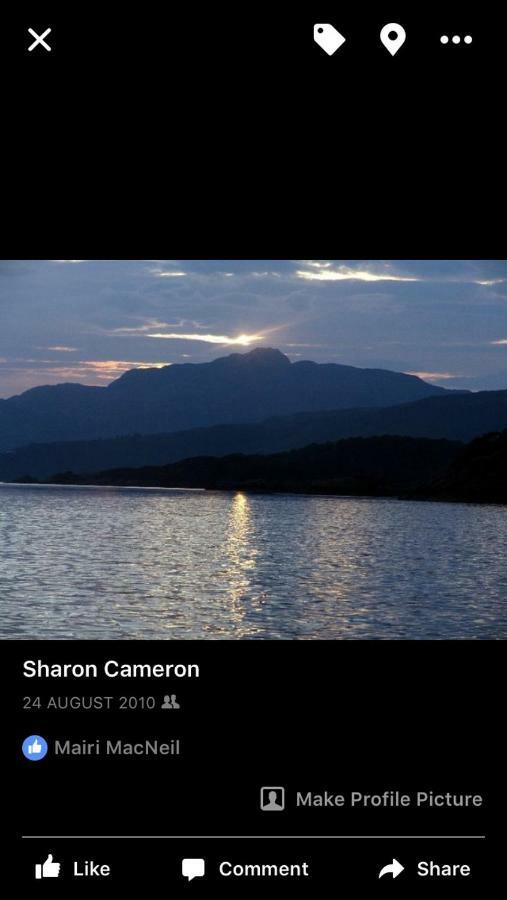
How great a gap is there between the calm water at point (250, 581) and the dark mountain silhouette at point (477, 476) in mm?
38292
